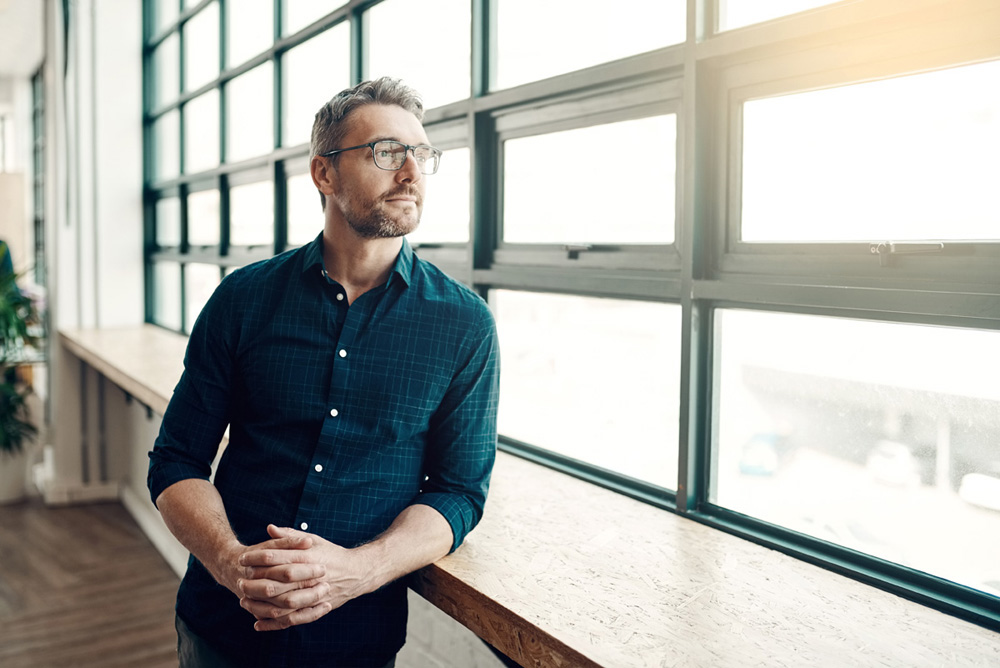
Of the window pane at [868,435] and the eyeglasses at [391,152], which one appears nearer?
the window pane at [868,435]

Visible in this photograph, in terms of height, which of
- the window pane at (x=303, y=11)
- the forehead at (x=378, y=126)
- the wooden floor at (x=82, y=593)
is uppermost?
the window pane at (x=303, y=11)

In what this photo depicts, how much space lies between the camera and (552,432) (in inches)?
89.4

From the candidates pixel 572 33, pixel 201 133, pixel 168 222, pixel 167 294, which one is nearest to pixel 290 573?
pixel 572 33

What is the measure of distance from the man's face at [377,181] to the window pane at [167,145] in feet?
13.0

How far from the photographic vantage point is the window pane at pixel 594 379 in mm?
1911

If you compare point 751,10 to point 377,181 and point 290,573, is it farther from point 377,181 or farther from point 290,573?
point 290,573

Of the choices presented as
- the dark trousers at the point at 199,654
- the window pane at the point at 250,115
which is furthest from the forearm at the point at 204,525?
the window pane at the point at 250,115

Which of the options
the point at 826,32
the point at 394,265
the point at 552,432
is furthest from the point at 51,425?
the point at 826,32

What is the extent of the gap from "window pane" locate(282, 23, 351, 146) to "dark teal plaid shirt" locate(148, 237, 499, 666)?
5.69 feet

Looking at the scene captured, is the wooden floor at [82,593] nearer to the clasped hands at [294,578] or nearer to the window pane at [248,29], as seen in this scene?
the clasped hands at [294,578]

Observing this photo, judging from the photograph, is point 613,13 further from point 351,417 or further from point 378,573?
point 378,573

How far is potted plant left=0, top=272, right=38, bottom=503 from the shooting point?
4.86 m

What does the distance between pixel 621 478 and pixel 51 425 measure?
179 inches

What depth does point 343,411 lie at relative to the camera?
1.49 metres
